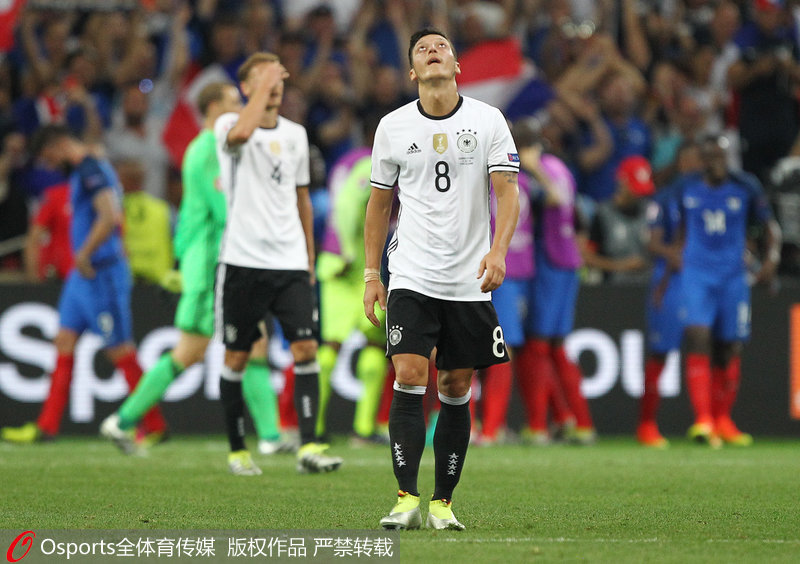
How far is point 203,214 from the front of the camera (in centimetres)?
909

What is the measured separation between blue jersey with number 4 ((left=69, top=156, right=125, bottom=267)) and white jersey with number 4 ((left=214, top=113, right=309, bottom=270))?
117 inches

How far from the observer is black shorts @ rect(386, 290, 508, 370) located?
5781 millimetres

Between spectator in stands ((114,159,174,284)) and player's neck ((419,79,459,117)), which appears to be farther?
spectator in stands ((114,159,174,284))

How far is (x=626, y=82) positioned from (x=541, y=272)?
13.9ft

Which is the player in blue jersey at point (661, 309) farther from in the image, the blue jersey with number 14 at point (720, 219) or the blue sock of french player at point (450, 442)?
the blue sock of french player at point (450, 442)

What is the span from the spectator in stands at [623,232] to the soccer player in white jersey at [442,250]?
766cm

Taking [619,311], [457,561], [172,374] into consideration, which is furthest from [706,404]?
[457,561]

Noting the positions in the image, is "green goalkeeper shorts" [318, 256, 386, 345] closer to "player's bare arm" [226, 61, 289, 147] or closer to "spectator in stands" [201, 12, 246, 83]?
"player's bare arm" [226, 61, 289, 147]

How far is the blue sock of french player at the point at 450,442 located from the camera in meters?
5.82

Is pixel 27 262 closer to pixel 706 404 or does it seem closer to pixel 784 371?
pixel 706 404

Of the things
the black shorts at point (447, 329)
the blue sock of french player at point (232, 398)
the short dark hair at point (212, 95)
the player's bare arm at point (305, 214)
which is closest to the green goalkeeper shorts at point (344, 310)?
the short dark hair at point (212, 95)

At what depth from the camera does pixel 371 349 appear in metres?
11.1

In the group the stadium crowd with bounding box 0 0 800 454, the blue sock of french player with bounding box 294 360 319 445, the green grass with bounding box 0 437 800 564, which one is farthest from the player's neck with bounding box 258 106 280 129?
the stadium crowd with bounding box 0 0 800 454

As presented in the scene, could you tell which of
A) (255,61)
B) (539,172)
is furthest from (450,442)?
(539,172)
